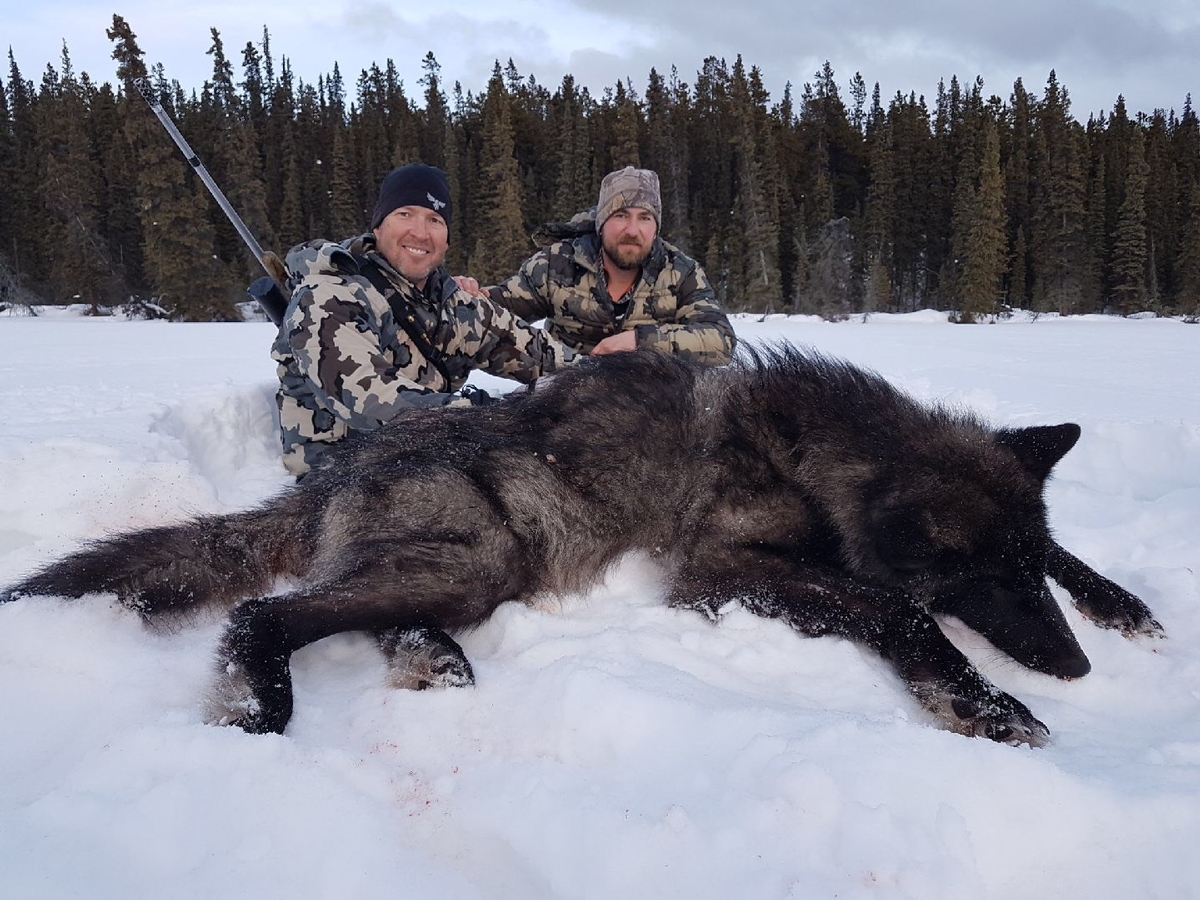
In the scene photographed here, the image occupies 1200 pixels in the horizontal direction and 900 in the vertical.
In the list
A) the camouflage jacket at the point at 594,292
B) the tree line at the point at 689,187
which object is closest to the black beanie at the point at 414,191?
the camouflage jacket at the point at 594,292

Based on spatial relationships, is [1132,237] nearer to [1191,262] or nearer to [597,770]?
[1191,262]

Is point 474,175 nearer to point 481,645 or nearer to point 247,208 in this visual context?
point 247,208

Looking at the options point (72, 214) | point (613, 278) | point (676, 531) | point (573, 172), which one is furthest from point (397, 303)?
point (573, 172)

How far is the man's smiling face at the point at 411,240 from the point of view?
14.4 ft

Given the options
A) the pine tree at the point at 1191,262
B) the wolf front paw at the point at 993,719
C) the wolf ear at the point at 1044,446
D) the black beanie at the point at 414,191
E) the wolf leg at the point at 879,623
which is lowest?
the wolf front paw at the point at 993,719

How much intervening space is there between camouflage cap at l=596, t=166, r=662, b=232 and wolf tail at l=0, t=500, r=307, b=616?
376cm

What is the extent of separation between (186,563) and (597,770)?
1.79 metres

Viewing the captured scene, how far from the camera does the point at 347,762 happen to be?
187 cm

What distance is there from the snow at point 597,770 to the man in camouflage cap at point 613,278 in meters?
3.43

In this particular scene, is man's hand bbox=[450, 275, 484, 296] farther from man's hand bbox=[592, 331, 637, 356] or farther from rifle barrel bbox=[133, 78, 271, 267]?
rifle barrel bbox=[133, 78, 271, 267]

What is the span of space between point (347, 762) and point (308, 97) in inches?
2644

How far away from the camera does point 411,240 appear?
4383 millimetres

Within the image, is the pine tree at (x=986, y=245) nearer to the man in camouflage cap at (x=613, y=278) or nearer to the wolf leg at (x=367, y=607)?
the man in camouflage cap at (x=613, y=278)

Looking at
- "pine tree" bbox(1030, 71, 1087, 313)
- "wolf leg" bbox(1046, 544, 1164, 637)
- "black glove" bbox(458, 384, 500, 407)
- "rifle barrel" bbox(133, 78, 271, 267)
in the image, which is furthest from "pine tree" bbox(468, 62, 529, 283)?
"wolf leg" bbox(1046, 544, 1164, 637)
